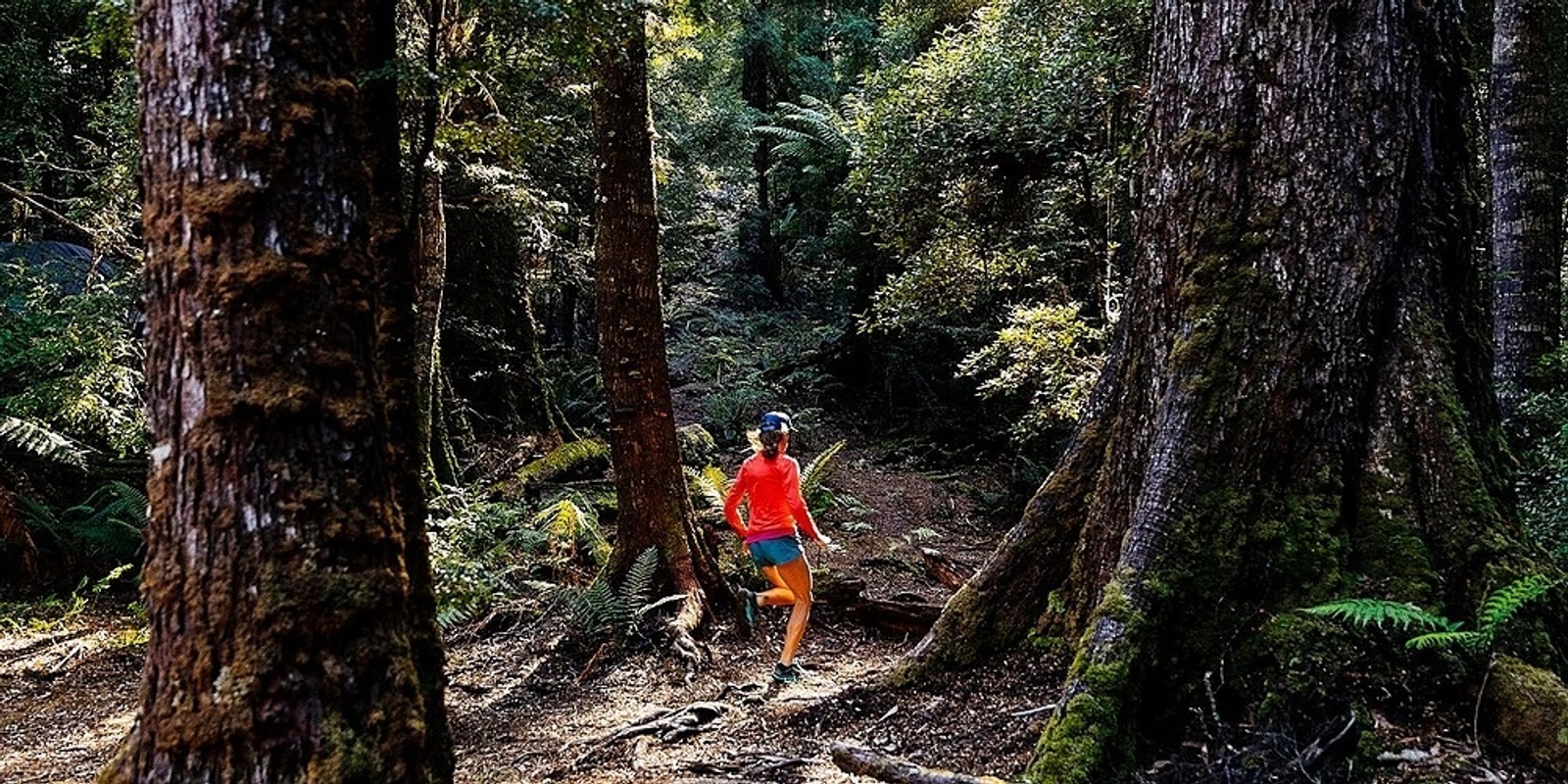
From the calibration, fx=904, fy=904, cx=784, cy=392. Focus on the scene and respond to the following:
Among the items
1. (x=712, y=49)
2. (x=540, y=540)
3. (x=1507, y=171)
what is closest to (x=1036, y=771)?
(x=540, y=540)

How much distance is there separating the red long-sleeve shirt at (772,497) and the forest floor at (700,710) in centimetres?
109

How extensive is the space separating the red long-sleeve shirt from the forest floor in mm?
1086

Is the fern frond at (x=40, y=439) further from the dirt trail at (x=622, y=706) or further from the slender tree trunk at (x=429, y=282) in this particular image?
the slender tree trunk at (x=429, y=282)

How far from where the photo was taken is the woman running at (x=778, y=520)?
6.68m

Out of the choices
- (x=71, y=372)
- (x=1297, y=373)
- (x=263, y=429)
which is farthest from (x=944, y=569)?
(x=71, y=372)

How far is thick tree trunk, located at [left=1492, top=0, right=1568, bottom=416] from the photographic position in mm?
7793

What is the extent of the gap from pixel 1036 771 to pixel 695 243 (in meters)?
19.6

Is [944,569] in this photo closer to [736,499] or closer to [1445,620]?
[736,499]

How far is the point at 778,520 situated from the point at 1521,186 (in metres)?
7.20

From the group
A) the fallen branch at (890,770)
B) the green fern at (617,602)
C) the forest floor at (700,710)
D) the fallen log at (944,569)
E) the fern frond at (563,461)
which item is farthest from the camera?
the fern frond at (563,461)

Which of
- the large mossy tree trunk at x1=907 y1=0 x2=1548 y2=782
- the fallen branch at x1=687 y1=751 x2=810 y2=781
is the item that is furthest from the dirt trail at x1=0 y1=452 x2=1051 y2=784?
the large mossy tree trunk at x1=907 y1=0 x2=1548 y2=782

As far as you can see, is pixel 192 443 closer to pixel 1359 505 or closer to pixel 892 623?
pixel 1359 505

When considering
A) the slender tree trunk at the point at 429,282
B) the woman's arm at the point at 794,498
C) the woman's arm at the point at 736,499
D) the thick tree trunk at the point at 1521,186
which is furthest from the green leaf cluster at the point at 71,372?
the thick tree trunk at the point at 1521,186

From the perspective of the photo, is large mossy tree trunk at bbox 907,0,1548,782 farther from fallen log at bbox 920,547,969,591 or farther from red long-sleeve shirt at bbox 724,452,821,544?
fallen log at bbox 920,547,969,591
